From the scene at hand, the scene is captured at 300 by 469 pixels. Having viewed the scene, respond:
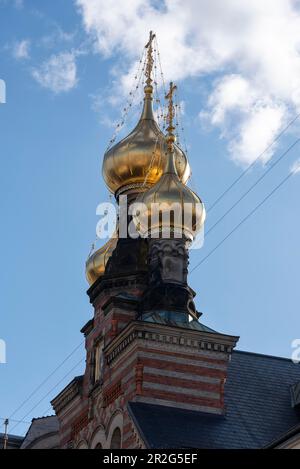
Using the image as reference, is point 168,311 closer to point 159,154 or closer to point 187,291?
point 187,291

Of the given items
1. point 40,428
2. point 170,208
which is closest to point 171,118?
point 170,208

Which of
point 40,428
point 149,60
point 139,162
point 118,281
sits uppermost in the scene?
point 149,60

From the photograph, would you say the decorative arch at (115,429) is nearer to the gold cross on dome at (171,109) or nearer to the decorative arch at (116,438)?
the decorative arch at (116,438)

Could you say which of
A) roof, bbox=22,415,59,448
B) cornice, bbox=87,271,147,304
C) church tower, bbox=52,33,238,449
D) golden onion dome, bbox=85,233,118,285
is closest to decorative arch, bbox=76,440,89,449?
church tower, bbox=52,33,238,449

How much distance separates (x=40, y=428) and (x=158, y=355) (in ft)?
43.1

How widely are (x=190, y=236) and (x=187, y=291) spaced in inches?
60.4

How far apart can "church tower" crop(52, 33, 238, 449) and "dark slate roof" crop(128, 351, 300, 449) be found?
0.30 meters

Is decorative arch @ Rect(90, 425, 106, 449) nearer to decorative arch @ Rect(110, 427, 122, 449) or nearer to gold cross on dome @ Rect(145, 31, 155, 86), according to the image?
decorative arch @ Rect(110, 427, 122, 449)

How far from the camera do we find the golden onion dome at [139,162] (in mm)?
31286

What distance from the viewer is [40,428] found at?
37125mm

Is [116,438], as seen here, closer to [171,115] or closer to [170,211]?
[170,211]

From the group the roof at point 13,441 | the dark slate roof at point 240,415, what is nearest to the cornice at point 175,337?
the dark slate roof at point 240,415
